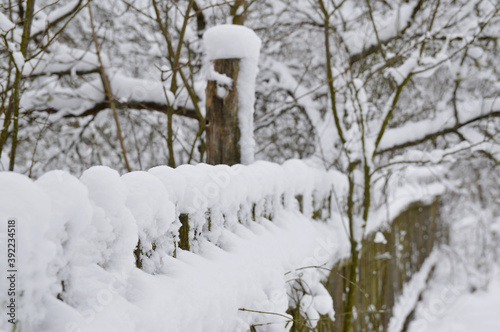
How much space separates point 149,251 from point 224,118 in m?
1.31

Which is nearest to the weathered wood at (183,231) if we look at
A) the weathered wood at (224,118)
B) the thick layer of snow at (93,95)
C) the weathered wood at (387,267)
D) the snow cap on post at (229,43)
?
the weathered wood at (387,267)

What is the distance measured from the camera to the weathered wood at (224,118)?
2439 millimetres

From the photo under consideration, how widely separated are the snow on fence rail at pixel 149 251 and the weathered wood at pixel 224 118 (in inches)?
9.7

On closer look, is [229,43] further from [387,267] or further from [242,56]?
[387,267]

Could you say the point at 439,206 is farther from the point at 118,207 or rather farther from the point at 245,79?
the point at 118,207

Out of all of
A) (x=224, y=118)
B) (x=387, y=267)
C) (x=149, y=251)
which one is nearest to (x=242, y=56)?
(x=224, y=118)

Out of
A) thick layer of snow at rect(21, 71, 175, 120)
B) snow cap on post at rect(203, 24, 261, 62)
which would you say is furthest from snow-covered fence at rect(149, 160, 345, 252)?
thick layer of snow at rect(21, 71, 175, 120)

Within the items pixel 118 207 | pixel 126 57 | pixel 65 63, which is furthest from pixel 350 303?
pixel 126 57

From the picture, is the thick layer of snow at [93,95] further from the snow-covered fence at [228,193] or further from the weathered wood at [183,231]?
the weathered wood at [183,231]

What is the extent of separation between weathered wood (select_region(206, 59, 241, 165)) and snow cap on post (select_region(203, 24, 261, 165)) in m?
0.03

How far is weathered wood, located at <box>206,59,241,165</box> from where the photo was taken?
2.44m

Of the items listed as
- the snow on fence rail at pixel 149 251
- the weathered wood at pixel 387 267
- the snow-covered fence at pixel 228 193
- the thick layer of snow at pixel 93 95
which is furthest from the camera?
the thick layer of snow at pixel 93 95

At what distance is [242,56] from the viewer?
2438 millimetres

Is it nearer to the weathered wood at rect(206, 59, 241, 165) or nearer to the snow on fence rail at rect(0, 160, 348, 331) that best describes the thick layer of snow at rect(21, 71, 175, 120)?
the weathered wood at rect(206, 59, 241, 165)
